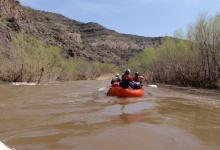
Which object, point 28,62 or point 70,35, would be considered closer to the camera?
point 28,62

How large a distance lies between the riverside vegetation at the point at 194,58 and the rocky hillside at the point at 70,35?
9924 millimetres

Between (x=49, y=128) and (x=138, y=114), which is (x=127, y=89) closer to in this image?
(x=138, y=114)

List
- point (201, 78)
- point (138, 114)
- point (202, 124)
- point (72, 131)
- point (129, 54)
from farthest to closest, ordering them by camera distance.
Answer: point (129, 54)
point (201, 78)
point (138, 114)
point (202, 124)
point (72, 131)

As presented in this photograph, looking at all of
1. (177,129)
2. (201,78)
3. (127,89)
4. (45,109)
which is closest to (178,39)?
(201,78)

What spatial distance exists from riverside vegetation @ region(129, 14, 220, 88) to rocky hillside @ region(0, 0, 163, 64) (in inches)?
391

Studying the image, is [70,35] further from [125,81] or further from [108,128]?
[108,128]

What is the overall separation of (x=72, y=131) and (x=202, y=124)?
14.0ft

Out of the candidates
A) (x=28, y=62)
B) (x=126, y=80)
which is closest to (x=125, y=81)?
(x=126, y=80)

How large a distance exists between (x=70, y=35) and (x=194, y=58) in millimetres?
74165

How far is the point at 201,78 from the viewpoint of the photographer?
3416cm

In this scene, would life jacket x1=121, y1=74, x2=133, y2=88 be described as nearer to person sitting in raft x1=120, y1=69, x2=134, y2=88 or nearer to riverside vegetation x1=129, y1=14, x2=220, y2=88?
person sitting in raft x1=120, y1=69, x2=134, y2=88

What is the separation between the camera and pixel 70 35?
106188mm

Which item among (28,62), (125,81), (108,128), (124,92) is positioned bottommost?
(108,128)

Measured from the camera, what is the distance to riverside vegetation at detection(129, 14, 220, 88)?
3228 centimetres
